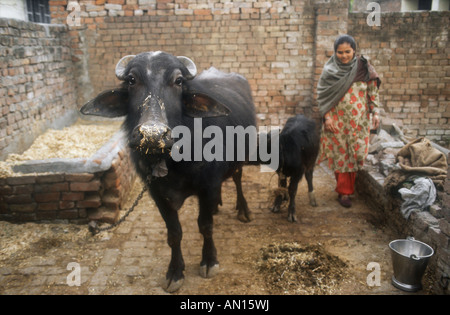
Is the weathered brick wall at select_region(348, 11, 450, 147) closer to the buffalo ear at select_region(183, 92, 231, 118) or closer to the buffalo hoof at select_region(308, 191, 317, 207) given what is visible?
the buffalo hoof at select_region(308, 191, 317, 207)

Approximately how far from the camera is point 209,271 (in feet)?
12.0

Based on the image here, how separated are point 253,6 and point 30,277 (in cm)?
582

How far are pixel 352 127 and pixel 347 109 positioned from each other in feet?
0.86

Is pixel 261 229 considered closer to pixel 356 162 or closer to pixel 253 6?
pixel 356 162

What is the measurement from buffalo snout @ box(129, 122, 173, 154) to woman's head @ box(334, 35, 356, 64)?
3.22 metres

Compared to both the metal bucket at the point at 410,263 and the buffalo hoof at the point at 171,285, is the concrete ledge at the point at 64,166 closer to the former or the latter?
the buffalo hoof at the point at 171,285

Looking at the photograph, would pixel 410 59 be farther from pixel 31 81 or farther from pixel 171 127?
pixel 31 81

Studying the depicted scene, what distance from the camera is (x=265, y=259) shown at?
391 centimetres

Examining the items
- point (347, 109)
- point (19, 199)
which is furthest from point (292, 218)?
point (19, 199)

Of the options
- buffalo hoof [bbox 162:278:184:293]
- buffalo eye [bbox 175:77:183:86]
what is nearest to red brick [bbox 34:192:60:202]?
buffalo hoof [bbox 162:278:184:293]

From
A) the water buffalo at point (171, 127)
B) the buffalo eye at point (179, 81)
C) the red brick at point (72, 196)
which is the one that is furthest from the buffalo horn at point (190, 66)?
the red brick at point (72, 196)

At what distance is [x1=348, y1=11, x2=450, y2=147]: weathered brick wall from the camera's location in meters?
7.12

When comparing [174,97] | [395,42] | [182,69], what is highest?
[395,42]

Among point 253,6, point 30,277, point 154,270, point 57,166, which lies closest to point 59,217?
point 57,166
